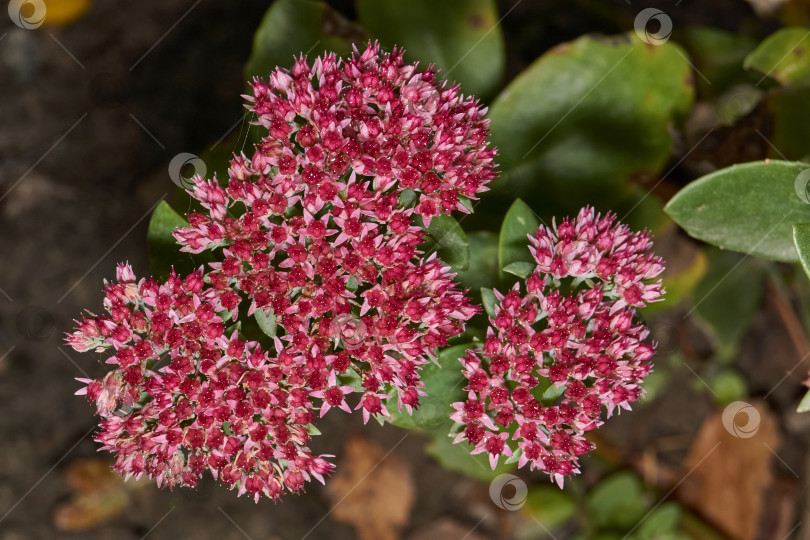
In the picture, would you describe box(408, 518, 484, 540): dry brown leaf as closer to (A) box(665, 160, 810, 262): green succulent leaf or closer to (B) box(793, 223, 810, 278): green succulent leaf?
(A) box(665, 160, 810, 262): green succulent leaf

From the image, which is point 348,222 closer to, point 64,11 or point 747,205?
point 747,205

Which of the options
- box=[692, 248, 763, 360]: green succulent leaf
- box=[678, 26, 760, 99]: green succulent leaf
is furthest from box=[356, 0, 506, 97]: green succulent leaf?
box=[692, 248, 763, 360]: green succulent leaf

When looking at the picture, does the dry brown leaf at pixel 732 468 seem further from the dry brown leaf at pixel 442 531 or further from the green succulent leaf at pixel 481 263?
the green succulent leaf at pixel 481 263

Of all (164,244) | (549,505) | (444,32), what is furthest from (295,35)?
(549,505)

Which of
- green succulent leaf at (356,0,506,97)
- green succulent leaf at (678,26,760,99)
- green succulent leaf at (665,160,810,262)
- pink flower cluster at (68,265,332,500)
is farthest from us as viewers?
green succulent leaf at (678,26,760,99)

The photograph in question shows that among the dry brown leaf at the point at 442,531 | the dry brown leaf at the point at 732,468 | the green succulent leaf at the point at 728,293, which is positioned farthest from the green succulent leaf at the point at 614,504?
the green succulent leaf at the point at 728,293
